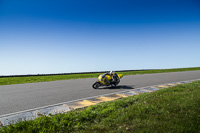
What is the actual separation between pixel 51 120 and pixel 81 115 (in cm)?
94

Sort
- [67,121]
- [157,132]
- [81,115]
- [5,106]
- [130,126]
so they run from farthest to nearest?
[5,106], [81,115], [67,121], [130,126], [157,132]

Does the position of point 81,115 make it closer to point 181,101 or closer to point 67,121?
point 67,121

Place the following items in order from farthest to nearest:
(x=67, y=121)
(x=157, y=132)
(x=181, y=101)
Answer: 1. (x=181, y=101)
2. (x=67, y=121)
3. (x=157, y=132)

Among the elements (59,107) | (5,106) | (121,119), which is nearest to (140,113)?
(121,119)

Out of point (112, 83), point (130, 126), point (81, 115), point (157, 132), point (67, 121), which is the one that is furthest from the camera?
point (112, 83)

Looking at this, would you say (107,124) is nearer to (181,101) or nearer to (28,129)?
(28,129)

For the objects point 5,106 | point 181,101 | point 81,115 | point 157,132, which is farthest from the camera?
point 5,106

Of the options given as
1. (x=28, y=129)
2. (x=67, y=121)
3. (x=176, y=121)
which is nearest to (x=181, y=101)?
(x=176, y=121)

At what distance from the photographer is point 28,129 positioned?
4.10m

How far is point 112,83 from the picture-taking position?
1126 cm

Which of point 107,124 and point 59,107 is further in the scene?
point 59,107

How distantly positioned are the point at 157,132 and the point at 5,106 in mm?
6242

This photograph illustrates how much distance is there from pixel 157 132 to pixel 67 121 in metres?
2.54

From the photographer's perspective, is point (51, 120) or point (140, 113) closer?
point (51, 120)
